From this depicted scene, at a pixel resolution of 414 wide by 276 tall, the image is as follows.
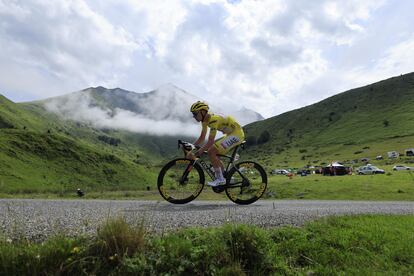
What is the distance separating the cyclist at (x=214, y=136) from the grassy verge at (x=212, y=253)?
4.70 meters

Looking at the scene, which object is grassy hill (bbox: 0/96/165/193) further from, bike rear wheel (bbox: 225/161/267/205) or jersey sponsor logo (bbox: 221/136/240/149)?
jersey sponsor logo (bbox: 221/136/240/149)

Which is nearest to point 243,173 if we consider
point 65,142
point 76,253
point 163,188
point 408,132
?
point 163,188

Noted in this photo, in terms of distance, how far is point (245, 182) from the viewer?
12039 millimetres

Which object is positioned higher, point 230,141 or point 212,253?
point 230,141

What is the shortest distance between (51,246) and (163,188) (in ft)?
20.0

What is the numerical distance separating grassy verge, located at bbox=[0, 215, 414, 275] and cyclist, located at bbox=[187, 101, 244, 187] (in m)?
4.70

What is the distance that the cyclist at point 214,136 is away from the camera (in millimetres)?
11297

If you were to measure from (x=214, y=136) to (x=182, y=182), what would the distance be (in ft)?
6.38

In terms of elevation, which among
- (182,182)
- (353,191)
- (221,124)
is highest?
(221,124)

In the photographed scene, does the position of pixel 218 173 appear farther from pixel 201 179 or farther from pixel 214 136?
pixel 214 136

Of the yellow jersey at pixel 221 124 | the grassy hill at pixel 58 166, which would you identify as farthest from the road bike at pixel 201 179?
the grassy hill at pixel 58 166

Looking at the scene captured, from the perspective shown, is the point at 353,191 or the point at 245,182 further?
the point at 353,191

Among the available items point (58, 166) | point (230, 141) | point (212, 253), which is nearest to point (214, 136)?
point (230, 141)

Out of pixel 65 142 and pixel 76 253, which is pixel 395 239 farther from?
pixel 65 142
